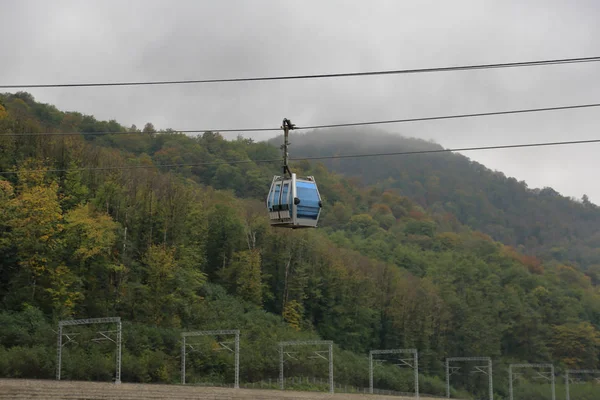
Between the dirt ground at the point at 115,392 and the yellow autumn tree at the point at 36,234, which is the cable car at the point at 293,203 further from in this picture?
the yellow autumn tree at the point at 36,234

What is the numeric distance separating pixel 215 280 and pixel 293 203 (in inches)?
2314

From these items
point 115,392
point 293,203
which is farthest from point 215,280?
point 293,203

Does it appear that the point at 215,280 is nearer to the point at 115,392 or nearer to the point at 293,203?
the point at 115,392

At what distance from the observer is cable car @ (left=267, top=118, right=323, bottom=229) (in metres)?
24.8

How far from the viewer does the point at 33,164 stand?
64625 millimetres

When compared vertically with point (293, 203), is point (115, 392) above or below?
below

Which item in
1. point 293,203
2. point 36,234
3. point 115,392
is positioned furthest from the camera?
point 36,234

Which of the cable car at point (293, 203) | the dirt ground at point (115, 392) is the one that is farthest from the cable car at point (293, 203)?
the dirt ground at point (115, 392)

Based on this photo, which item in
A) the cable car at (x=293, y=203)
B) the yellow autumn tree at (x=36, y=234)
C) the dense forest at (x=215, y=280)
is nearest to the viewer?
the cable car at (x=293, y=203)

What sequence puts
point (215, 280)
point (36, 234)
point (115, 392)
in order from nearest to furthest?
point (115, 392) < point (36, 234) < point (215, 280)

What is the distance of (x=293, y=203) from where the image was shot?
80.9ft

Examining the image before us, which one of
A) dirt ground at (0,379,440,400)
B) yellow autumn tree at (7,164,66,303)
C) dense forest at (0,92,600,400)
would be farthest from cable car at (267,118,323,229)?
yellow autumn tree at (7,164,66,303)

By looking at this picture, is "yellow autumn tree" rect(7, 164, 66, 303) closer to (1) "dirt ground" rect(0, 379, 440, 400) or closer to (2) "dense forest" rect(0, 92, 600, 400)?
(2) "dense forest" rect(0, 92, 600, 400)

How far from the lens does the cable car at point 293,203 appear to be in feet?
81.2
